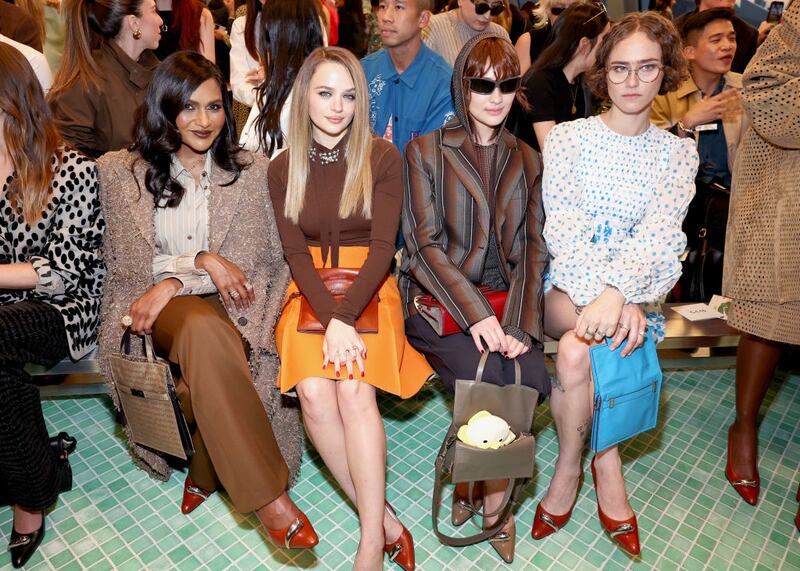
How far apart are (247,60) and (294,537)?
2.65m

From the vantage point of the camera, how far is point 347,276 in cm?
254

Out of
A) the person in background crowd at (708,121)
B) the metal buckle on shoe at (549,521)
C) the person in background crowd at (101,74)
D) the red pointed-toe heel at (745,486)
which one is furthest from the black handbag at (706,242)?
the person in background crowd at (101,74)

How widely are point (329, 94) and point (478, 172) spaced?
0.63 m

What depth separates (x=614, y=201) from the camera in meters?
2.49

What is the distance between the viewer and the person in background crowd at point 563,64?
3566mm

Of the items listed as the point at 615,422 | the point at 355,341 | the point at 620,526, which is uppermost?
the point at 355,341

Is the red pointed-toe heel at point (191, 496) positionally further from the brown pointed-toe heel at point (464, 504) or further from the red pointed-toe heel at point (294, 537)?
the brown pointed-toe heel at point (464, 504)

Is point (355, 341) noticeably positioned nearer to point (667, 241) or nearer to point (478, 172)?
point (478, 172)

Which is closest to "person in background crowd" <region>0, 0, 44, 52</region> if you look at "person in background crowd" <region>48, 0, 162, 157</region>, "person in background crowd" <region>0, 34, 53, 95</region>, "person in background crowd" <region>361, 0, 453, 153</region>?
"person in background crowd" <region>0, 34, 53, 95</region>

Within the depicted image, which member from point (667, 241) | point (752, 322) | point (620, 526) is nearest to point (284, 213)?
point (667, 241)

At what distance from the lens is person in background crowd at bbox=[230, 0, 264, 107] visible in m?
3.63

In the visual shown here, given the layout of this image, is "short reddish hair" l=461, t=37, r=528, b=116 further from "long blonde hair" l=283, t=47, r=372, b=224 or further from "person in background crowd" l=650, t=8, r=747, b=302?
"person in background crowd" l=650, t=8, r=747, b=302

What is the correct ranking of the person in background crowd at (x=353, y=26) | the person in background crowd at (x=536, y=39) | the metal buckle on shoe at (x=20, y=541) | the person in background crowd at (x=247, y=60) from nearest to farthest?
the metal buckle on shoe at (x=20, y=541) < the person in background crowd at (x=247, y=60) < the person in background crowd at (x=536, y=39) < the person in background crowd at (x=353, y=26)

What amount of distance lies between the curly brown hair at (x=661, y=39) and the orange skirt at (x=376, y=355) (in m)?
1.21
